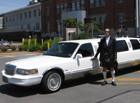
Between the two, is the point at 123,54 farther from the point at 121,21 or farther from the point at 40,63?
the point at 121,21

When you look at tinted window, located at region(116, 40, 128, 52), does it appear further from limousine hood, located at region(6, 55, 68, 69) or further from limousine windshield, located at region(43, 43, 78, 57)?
limousine hood, located at region(6, 55, 68, 69)

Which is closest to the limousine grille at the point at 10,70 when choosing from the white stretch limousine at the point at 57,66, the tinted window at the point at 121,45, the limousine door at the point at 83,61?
the white stretch limousine at the point at 57,66

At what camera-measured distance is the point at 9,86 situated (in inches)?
292

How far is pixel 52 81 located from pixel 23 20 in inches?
2236

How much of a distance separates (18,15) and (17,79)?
197ft

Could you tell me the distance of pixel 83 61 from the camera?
707 cm

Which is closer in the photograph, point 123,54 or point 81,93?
point 81,93

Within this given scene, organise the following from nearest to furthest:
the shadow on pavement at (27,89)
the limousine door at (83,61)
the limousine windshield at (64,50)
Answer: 1. the shadow on pavement at (27,89)
2. the limousine door at (83,61)
3. the limousine windshield at (64,50)

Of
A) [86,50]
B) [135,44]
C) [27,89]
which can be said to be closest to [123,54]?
[135,44]

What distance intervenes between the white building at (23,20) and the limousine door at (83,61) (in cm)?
4738

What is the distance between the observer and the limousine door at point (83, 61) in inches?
270

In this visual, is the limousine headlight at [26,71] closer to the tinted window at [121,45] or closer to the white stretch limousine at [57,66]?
the white stretch limousine at [57,66]

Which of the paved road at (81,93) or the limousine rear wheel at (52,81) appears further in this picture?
the limousine rear wheel at (52,81)

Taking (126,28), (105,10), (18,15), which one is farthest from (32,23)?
(126,28)
